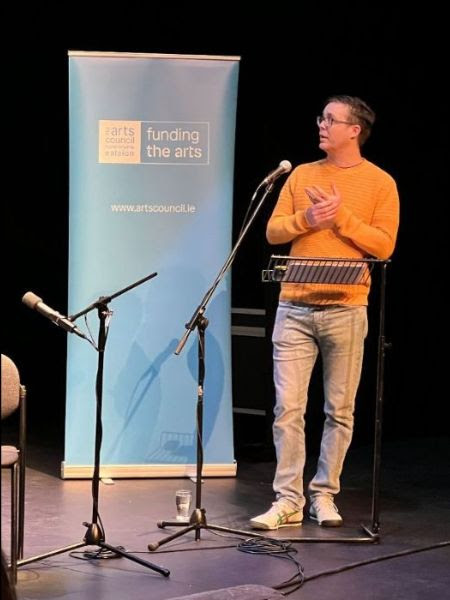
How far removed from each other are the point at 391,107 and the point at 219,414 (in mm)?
2599

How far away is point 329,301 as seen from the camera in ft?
14.7

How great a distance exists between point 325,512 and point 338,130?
1.61 metres

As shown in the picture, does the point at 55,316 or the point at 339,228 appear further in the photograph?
the point at 339,228

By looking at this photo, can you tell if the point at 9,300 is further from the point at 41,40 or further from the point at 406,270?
the point at 406,270

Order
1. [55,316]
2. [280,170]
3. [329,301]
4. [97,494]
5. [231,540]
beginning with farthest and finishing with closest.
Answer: [329,301] → [231,540] → [280,170] → [97,494] → [55,316]

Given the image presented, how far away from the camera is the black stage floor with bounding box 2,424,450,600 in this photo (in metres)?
3.73

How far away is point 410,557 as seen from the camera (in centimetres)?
416

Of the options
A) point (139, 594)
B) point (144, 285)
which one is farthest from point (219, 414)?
point (139, 594)

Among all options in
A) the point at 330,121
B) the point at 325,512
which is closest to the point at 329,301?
the point at 330,121

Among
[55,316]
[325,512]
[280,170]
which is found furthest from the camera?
[325,512]

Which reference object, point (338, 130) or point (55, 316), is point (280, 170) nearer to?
point (338, 130)

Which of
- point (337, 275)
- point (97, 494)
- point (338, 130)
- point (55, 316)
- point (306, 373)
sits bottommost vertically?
point (97, 494)

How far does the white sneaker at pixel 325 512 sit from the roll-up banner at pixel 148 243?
0.96 meters

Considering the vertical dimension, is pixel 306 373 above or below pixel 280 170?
below
